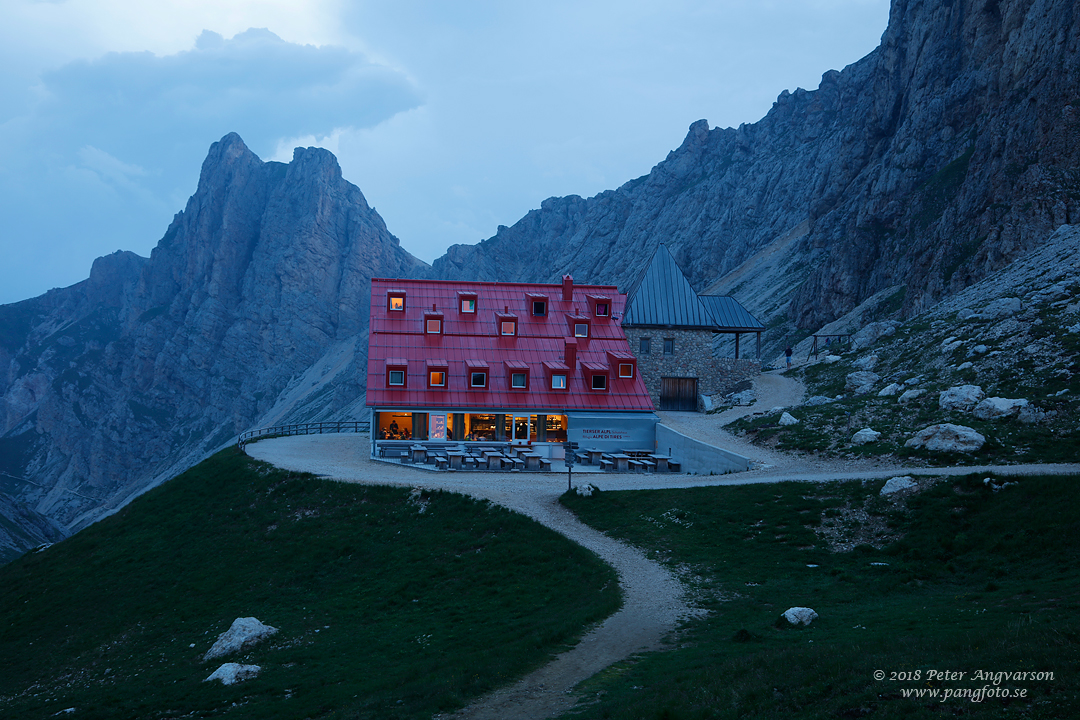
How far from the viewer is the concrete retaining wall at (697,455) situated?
36.7 metres

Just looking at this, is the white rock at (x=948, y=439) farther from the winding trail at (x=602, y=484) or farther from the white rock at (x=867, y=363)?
the white rock at (x=867, y=363)

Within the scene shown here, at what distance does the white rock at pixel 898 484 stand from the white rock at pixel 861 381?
19.7 m

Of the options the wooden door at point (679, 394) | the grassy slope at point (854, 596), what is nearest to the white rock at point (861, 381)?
the wooden door at point (679, 394)

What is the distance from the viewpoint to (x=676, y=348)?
57.2m

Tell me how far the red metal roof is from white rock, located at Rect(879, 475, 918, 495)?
79.9 ft

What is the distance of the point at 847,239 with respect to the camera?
10225 cm

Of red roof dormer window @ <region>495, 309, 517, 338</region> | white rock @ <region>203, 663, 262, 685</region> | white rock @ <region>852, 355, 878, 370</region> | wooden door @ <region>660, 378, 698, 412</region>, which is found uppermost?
red roof dormer window @ <region>495, 309, 517, 338</region>

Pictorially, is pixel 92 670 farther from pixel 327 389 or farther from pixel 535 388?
pixel 327 389

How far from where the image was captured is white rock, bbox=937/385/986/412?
105 ft

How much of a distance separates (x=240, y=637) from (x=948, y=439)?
98.1 ft

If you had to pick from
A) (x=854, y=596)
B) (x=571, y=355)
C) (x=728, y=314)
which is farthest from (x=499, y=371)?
(x=854, y=596)

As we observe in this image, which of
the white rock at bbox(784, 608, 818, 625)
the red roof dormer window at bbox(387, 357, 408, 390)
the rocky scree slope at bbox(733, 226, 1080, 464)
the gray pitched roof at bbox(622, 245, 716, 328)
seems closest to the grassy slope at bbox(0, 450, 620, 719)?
the white rock at bbox(784, 608, 818, 625)

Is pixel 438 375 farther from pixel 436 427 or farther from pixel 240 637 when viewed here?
pixel 240 637

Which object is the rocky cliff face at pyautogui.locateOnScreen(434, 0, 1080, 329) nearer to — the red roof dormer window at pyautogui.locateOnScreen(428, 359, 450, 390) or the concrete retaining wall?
the concrete retaining wall
